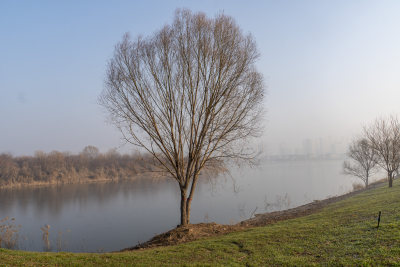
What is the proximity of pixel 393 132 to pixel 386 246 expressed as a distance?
1718 centimetres

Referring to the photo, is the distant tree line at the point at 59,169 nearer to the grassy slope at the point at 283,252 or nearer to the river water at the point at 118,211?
the river water at the point at 118,211

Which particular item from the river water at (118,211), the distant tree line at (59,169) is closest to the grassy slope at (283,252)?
the river water at (118,211)

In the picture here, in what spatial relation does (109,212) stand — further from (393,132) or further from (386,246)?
(393,132)

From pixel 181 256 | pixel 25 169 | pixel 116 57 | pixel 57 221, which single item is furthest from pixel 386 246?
pixel 25 169

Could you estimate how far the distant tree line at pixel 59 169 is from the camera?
44219 mm

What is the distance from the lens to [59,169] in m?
49.3

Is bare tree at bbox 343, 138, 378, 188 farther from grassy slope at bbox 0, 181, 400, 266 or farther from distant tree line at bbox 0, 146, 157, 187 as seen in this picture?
distant tree line at bbox 0, 146, 157, 187

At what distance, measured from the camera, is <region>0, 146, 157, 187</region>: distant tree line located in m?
44.2


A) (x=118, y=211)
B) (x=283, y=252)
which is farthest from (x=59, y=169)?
(x=283, y=252)

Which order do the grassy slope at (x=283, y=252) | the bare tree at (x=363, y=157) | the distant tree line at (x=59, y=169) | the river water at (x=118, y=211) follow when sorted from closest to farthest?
the grassy slope at (x=283, y=252) → the river water at (x=118, y=211) → the bare tree at (x=363, y=157) → the distant tree line at (x=59, y=169)

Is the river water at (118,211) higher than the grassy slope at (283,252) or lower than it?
lower

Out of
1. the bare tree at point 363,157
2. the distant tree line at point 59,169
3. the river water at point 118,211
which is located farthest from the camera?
the distant tree line at point 59,169

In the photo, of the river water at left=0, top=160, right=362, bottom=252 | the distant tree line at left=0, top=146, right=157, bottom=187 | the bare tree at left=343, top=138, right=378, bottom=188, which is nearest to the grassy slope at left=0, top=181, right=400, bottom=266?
the river water at left=0, top=160, right=362, bottom=252

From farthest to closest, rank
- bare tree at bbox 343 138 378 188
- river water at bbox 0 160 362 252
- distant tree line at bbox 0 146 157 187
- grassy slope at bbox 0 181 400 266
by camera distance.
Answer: distant tree line at bbox 0 146 157 187 → bare tree at bbox 343 138 378 188 → river water at bbox 0 160 362 252 → grassy slope at bbox 0 181 400 266
